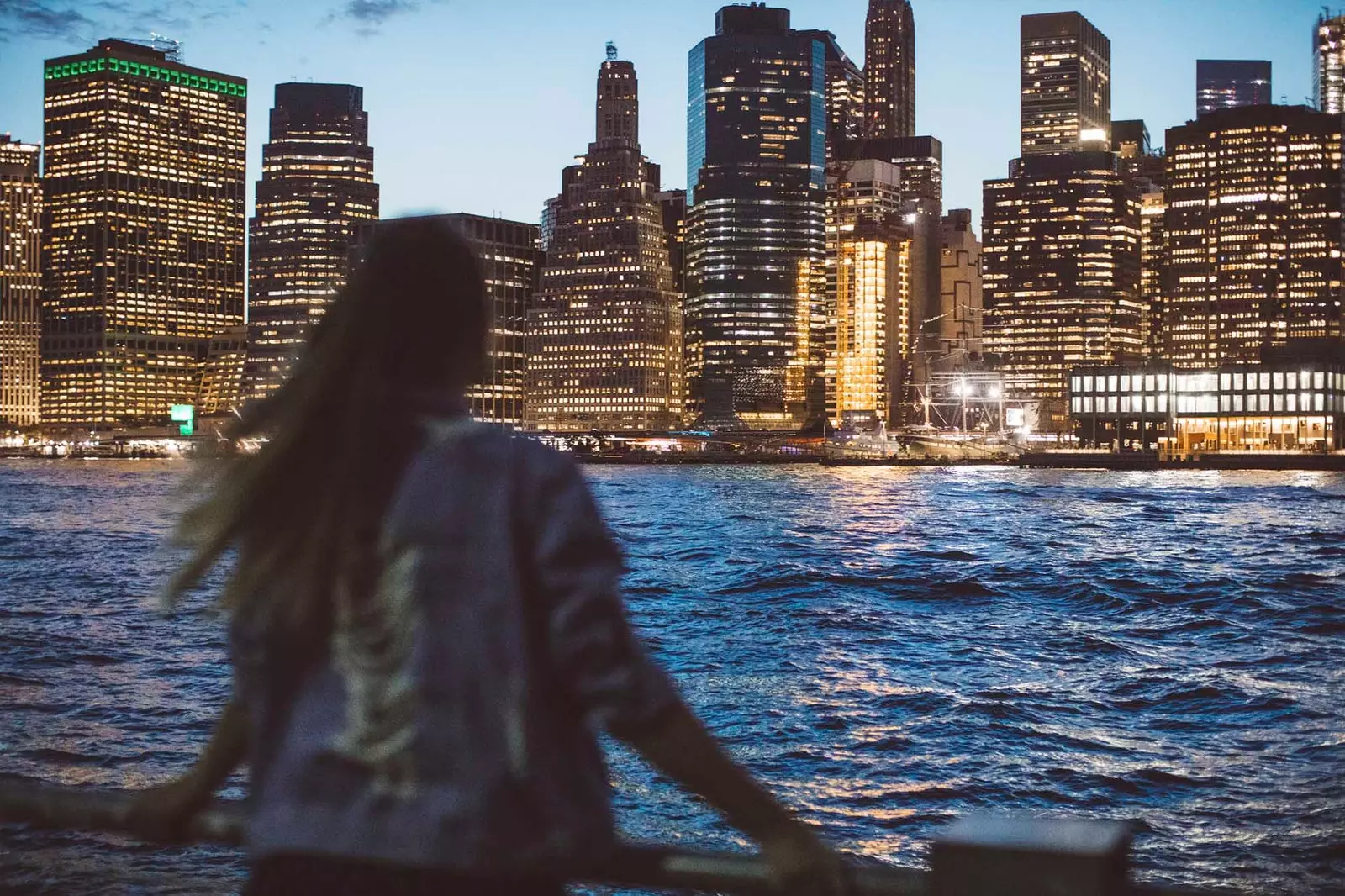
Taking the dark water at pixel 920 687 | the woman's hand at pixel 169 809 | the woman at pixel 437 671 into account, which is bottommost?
the dark water at pixel 920 687

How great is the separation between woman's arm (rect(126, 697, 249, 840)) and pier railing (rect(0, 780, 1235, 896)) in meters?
0.14

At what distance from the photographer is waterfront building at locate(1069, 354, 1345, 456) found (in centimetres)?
17175

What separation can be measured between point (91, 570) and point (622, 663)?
46866 mm

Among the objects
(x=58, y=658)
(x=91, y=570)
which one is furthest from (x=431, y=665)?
(x=91, y=570)

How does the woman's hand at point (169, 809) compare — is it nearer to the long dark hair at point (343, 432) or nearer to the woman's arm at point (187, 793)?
the woman's arm at point (187, 793)

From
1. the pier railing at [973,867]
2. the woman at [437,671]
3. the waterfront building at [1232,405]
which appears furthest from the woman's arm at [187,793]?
the waterfront building at [1232,405]

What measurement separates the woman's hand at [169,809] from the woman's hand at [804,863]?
54.4 inches

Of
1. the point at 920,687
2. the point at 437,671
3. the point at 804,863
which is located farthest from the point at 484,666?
the point at 920,687

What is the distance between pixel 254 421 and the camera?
304cm

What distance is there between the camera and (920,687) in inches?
944

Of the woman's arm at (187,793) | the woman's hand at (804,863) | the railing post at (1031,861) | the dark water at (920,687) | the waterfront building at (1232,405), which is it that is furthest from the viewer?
the waterfront building at (1232,405)

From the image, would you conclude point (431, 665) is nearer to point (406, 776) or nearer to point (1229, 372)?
point (406, 776)

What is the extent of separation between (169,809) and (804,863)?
1544 millimetres

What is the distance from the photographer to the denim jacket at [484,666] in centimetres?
271
